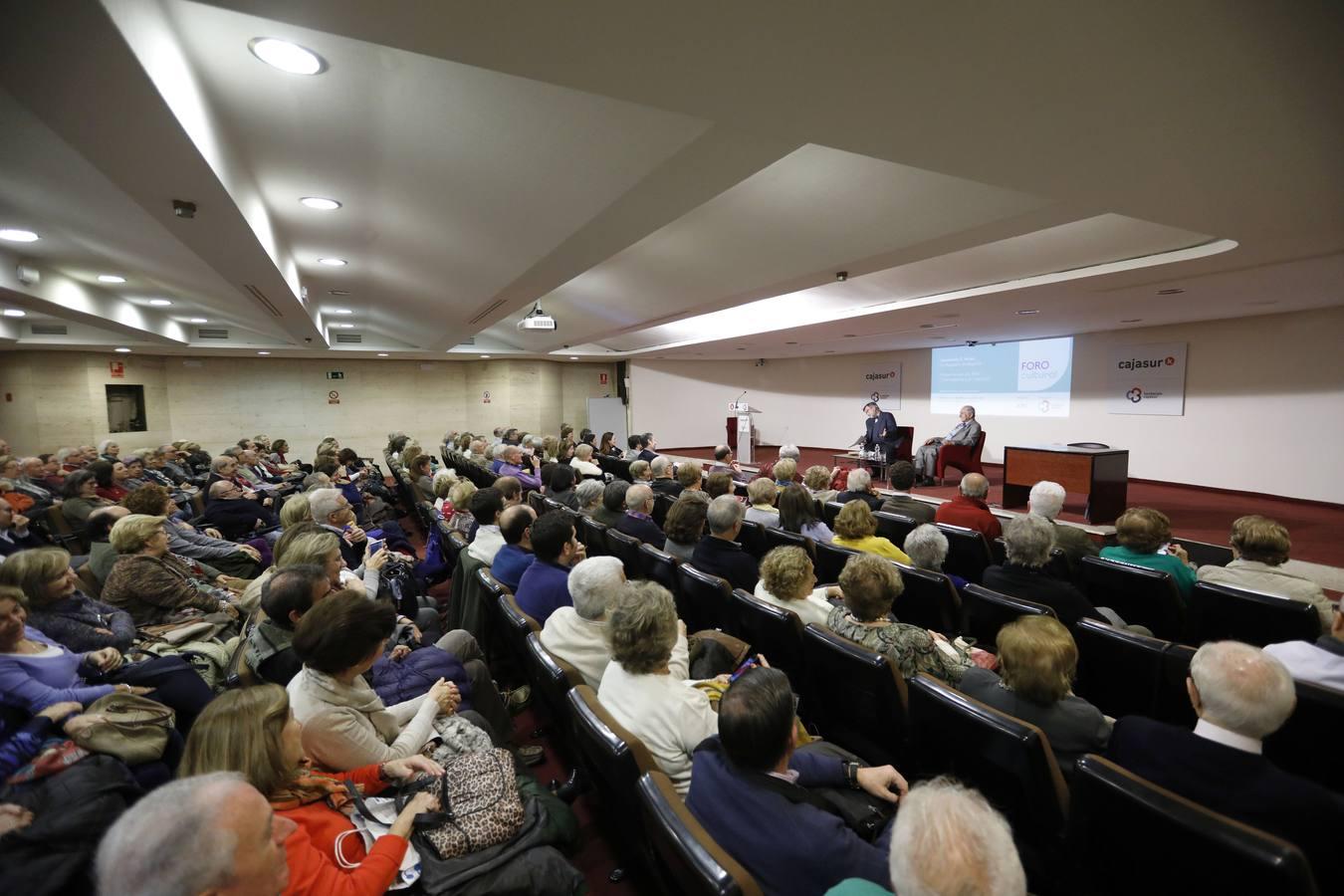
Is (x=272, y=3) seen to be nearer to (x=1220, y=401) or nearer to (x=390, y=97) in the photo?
(x=390, y=97)

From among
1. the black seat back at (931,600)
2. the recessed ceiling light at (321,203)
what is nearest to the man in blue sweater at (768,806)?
the black seat back at (931,600)

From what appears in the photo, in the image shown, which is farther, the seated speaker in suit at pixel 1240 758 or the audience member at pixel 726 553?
the audience member at pixel 726 553

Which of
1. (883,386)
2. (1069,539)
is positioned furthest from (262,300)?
(883,386)

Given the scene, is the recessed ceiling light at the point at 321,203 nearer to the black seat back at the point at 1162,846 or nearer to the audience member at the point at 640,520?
the audience member at the point at 640,520

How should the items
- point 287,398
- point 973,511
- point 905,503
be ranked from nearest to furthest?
1. point 973,511
2. point 905,503
3. point 287,398

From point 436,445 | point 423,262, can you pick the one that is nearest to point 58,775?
point 423,262

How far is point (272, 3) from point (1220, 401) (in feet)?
38.6

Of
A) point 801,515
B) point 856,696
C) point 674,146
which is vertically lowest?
point 856,696

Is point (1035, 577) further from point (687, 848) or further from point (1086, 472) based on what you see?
point (1086, 472)

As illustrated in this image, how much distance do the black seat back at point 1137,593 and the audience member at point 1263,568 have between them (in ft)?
0.82

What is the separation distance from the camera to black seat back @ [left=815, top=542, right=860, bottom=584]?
3.30m

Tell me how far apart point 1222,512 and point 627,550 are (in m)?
8.45

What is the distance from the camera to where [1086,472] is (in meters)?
6.79

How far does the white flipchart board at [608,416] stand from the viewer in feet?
52.6
